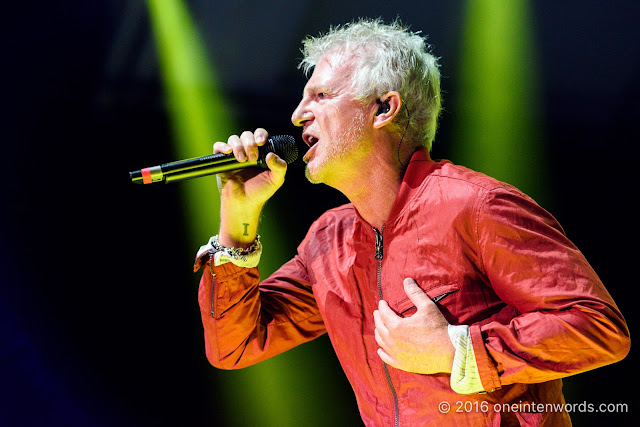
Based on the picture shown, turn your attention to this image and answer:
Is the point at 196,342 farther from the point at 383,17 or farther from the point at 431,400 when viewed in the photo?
the point at 383,17

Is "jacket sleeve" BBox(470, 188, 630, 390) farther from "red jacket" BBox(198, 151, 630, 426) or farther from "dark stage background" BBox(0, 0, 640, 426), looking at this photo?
"dark stage background" BBox(0, 0, 640, 426)

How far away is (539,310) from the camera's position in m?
1.20

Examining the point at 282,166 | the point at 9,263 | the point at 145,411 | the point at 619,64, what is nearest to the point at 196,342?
the point at 145,411

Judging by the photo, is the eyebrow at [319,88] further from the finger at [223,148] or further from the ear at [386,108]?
the finger at [223,148]

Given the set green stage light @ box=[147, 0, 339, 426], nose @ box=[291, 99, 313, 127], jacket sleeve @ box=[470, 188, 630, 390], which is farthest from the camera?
green stage light @ box=[147, 0, 339, 426]

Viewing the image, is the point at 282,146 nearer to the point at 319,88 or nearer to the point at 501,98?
the point at 319,88

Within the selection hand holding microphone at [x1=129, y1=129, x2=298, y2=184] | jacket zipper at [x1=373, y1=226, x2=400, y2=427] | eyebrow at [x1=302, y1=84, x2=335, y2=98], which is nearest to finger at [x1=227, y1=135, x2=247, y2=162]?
hand holding microphone at [x1=129, y1=129, x2=298, y2=184]

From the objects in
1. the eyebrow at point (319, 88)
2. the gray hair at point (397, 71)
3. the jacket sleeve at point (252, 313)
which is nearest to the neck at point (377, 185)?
the gray hair at point (397, 71)

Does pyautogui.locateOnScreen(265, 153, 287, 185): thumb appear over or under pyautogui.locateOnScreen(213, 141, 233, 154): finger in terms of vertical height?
under

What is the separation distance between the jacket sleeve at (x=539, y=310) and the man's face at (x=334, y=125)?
442 mm

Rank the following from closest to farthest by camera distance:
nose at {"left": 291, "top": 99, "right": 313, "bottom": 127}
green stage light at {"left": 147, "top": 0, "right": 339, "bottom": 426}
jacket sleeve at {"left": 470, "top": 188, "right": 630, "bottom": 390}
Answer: jacket sleeve at {"left": 470, "top": 188, "right": 630, "bottom": 390} → nose at {"left": 291, "top": 99, "right": 313, "bottom": 127} → green stage light at {"left": 147, "top": 0, "right": 339, "bottom": 426}

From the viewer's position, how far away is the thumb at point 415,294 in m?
1.27

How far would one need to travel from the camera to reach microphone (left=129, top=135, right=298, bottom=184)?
56.2 inches

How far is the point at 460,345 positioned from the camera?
117 cm
